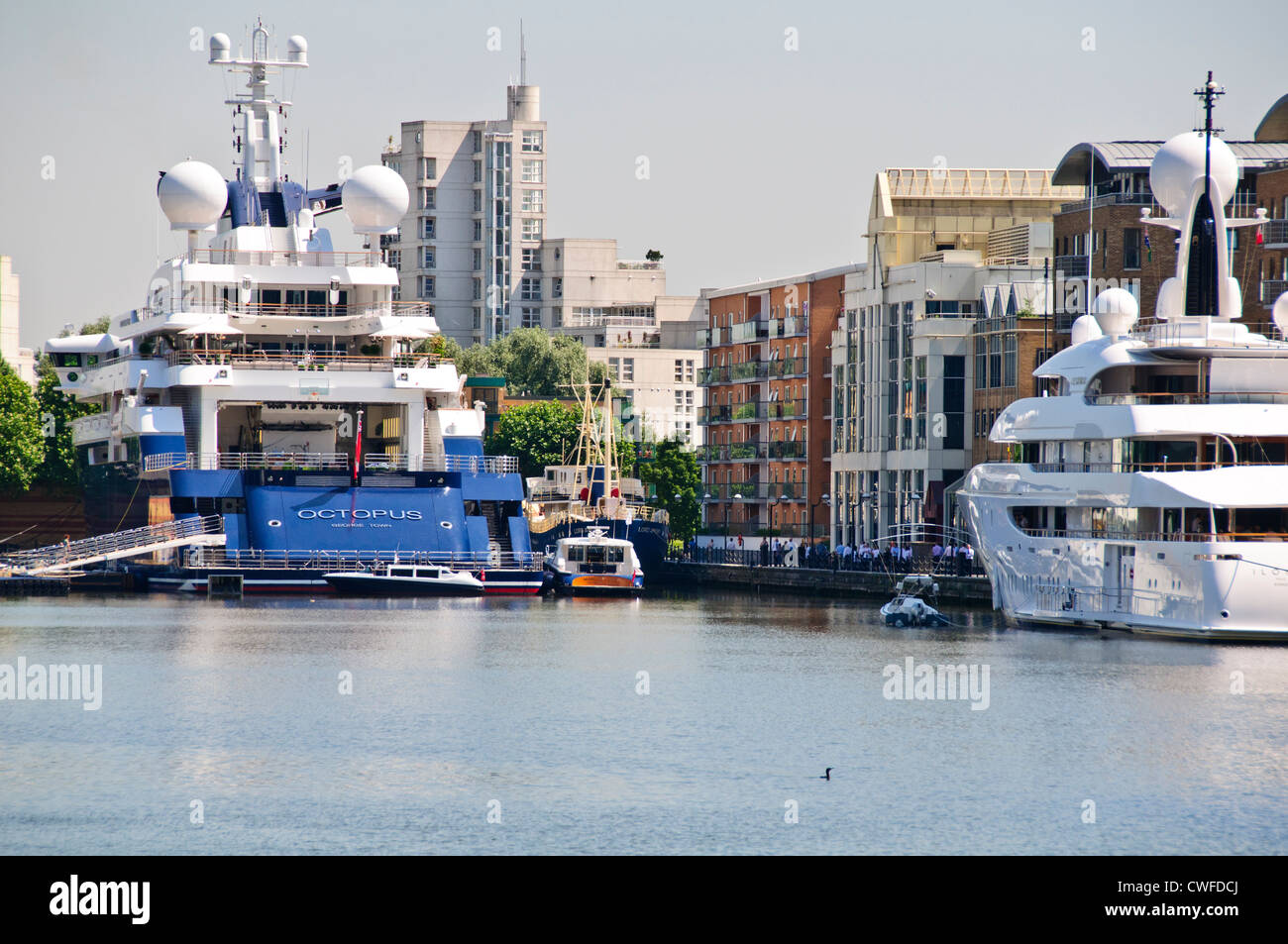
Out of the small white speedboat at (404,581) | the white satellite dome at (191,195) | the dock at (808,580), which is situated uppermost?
the white satellite dome at (191,195)

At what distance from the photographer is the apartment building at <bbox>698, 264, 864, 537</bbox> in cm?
12875

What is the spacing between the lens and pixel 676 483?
134 m

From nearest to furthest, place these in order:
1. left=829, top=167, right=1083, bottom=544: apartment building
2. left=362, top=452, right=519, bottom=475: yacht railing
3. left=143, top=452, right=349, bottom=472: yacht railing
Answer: left=143, top=452, right=349, bottom=472: yacht railing → left=362, top=452, right=519, bottom=475: yacht railing → left=829, top=167, right=1083, bottom=544: apartment building

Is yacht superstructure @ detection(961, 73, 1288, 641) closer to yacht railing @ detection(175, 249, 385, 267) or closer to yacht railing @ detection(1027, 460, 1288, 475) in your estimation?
yacht railing @ detection(1027, 460, 1288, 475)

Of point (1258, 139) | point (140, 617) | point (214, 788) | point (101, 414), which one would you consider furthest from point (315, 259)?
point (214, 788)

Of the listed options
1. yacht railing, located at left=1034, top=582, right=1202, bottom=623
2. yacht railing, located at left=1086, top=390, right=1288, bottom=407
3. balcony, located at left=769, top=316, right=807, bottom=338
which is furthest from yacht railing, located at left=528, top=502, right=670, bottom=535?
yacht railing, located at left=1086, top=390, right=1288, bottom=407

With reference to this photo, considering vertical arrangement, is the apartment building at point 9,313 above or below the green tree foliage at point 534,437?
above

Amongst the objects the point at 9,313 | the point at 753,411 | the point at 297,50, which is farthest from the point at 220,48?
the point at 9,313

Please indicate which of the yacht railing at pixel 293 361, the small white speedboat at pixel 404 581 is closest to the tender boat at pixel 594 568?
the small white speedboat at pixel 404 581

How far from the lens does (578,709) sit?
50.4 meters

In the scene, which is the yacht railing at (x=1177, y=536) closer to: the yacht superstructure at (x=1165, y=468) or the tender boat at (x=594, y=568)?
the yacht superstructure at (x=1165, y=468)

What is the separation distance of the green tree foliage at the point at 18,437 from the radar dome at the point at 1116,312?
7509 centimetres

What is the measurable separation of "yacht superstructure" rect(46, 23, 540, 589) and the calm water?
19155mm

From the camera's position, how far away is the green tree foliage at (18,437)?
127 m
